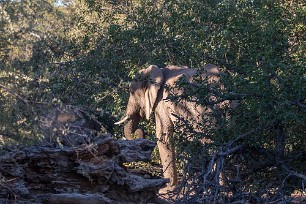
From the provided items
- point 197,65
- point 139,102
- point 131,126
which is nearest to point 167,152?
point 131,126

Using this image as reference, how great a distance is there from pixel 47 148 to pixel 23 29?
1.47m

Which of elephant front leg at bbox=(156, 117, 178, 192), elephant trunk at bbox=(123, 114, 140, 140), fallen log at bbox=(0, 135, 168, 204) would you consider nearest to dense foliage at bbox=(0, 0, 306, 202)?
elephant trunk at bbox=(123, 114, 140, 140)

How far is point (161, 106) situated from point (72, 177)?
371 cm

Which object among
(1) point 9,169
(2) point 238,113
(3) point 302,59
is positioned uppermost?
(3) point 302,59

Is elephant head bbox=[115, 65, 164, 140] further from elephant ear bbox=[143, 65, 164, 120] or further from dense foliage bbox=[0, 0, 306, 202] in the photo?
dense foliage bbox=[0, 0, 306, 202]

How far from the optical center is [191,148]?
26.3ft

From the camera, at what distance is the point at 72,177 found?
706 cm

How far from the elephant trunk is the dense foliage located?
384 millimetres

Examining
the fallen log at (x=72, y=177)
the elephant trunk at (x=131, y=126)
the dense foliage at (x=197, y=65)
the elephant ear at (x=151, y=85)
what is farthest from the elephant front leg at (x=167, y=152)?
the fallen log at (x=72, y=177)

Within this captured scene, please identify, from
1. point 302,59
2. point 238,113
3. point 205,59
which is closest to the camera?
point 302,59

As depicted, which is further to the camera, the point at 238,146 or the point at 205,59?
the point at 205,59

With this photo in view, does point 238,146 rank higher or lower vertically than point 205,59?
lower

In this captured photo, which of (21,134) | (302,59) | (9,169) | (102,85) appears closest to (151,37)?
(102,85)

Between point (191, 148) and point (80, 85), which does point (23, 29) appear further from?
point (80, 85)
